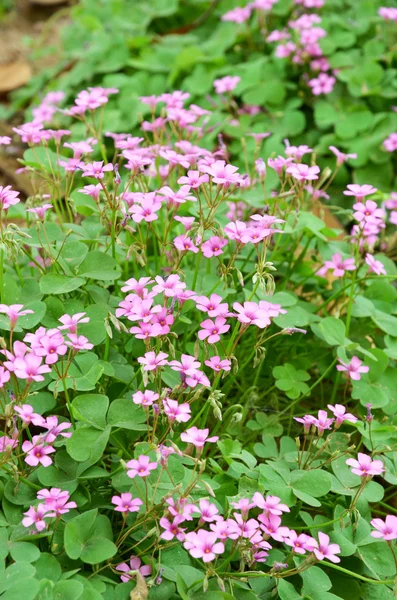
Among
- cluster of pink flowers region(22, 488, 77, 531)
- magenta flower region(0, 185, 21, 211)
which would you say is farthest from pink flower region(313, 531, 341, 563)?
magenta flower region(0, 185, 21, 211)

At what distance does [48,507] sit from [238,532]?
1.19 ft

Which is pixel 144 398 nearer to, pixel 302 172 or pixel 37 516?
pixel 37 516

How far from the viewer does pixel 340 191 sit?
3131 mm

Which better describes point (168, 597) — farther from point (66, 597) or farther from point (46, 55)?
point (46, 55)

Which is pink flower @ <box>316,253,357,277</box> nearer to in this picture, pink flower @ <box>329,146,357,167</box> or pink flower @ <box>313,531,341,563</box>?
pink flower @ <box>329,146,357,167</box>

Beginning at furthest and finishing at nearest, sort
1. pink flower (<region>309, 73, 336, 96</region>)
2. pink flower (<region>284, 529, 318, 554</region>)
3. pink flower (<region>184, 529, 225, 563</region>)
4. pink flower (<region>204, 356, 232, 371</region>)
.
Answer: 1. pink flower (<region>309, 73, 336, 96</region>)
2. pink flower (<region>204, 356, 232, 371</region>)
3. pink flower (<region>284, 529, 318, 554</region>)
4. pink flower (<region>184, 529, 225, 563</region>)

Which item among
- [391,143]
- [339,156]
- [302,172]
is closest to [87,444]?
[302,172]

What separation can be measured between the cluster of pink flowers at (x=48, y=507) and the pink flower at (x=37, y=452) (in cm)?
6

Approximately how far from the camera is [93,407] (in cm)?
155

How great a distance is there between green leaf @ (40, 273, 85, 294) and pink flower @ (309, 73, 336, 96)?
192 centimetres

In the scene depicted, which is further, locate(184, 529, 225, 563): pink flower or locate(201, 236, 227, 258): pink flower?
locate(201, 236, 227, 258): pink flower

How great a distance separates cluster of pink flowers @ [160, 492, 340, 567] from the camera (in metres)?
1.32

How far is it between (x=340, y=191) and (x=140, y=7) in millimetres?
1897

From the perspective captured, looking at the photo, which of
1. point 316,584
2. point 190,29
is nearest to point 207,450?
point 316,584
